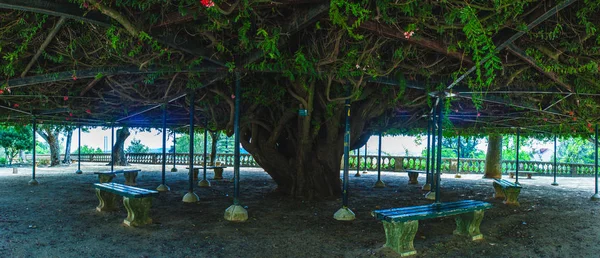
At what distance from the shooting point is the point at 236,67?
210 inches

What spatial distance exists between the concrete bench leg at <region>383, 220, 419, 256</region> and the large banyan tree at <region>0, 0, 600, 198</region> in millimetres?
1828

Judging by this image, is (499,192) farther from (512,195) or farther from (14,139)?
(14,139)

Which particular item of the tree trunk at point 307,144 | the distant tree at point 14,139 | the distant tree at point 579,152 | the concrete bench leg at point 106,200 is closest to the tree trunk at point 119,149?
the distant tree at point 14,139

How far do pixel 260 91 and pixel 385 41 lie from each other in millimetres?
3356

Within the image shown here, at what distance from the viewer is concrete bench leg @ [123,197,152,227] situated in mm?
5473

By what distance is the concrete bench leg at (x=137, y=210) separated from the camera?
5.47m

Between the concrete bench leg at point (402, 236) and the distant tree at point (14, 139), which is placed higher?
the distant tree at point (14, 139)

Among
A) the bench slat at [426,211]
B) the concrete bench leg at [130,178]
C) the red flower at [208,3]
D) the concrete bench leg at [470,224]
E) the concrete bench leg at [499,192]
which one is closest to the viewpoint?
the red flower at [208,3]

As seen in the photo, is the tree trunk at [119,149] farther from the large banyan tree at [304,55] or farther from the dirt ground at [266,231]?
the dirt ground at [266,231]

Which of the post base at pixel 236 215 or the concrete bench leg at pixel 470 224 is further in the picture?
the post base at pixel 236 215

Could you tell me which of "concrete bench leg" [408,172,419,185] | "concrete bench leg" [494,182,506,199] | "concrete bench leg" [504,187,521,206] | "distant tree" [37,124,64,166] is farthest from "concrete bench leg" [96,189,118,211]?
"distant tree" [37,124,64,166]

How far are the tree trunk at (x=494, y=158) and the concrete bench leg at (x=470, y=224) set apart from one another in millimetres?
11971

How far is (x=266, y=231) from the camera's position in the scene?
5387 mm

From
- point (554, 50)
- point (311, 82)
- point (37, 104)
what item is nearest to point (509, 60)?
point (554, 50)
